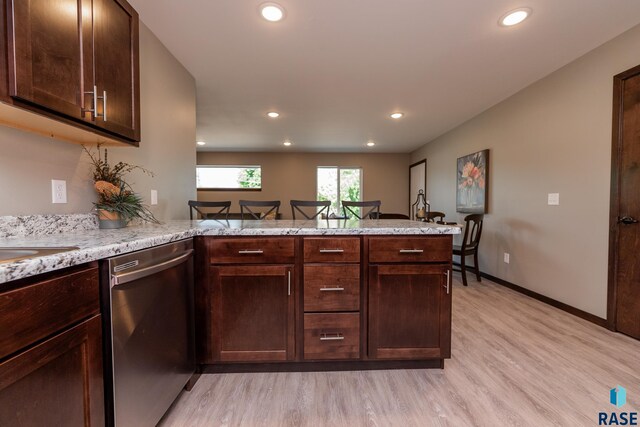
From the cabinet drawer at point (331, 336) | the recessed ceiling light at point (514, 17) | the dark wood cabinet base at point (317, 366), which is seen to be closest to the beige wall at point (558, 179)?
the recessed ceiling light at point (514, 17)

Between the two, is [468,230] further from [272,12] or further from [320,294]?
[272,12]

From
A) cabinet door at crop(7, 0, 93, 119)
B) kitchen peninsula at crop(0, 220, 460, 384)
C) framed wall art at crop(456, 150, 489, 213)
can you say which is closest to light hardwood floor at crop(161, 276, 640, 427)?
kitchen peninsula at crop(0, 220, 460, 384)

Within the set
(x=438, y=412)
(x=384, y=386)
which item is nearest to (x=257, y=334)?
(x=384, y=386)

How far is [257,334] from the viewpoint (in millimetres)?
1567

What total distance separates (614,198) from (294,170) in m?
5.45

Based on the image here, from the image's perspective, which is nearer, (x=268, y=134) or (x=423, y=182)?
(x=268, y=134)

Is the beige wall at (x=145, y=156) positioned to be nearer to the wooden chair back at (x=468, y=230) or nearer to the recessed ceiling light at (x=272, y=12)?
the recessed ceiling light at (x=272, y=12)

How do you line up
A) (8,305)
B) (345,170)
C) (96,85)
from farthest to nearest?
1. (345,170)
2. (96,85)
3. (8,305)

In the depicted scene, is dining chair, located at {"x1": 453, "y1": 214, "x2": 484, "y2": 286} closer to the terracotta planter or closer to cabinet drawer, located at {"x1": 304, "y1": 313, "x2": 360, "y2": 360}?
cabinet drawer, located at {"x1": 304, "y1": 313, "x2": 360, "y2": 360}

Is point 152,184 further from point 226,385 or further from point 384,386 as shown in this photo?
point 384,386

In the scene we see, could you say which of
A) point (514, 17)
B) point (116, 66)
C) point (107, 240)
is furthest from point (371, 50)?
point (107, 240)

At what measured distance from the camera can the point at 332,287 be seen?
5.20ft

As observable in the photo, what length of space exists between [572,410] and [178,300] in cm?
207

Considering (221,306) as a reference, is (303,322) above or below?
below
